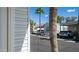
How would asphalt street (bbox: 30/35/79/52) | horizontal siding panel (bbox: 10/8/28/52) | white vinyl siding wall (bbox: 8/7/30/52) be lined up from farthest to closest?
asphalt street (bbox: 30/35/79/52)
horizontal siding panel (bbox: 10/8/28/52)
white vinyl siding wall (bbox: 8/7/30/52)

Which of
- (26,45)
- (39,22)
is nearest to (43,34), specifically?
(39,22)

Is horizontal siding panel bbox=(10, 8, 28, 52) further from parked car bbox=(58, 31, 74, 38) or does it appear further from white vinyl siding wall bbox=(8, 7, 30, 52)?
parked car bbox=(58, 31, 74, 38)

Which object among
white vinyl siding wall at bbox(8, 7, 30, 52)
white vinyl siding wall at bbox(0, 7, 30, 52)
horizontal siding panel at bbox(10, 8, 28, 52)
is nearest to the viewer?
white vinyl siding wall at bbox(0, 7, 30, 52)

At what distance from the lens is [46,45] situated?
25.9ft

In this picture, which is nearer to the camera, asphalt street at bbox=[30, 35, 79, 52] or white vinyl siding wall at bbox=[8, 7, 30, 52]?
white vinyl siding wall at bbox=[8, 7, 30, 52]

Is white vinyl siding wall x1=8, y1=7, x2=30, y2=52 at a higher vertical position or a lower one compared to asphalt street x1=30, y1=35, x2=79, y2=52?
higher

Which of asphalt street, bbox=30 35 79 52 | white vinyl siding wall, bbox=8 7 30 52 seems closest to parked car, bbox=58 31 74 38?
asphalt street, bbox=30 35 79 52

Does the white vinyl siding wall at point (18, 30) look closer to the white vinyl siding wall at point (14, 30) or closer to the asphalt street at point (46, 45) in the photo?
the white vinyl siding wall at point (14, 30)

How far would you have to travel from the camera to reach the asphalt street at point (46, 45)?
763cm

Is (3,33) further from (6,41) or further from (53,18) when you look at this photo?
(53,18)

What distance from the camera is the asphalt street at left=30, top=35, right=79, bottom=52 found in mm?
7629

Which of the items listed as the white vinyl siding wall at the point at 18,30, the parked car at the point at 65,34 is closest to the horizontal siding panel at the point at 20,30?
the white vinyl siding wall at the point at 18,30

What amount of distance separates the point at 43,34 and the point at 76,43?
76.2 inches

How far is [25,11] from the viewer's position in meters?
6.50
